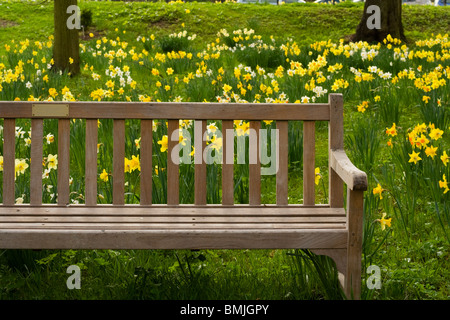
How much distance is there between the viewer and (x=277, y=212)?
292 centimetres

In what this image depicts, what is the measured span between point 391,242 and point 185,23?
9.24 m

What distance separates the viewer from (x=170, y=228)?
263 cm

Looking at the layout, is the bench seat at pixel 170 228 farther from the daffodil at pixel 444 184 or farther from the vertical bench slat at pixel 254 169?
the daffodil at pixel 444 184

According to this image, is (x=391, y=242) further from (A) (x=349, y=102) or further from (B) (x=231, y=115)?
(A) (x=349, y=102)

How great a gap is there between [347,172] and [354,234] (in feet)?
0.80

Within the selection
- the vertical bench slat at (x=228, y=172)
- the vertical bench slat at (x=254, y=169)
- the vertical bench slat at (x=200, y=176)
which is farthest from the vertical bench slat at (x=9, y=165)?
the vertical bench slat at (x=254, y=169)

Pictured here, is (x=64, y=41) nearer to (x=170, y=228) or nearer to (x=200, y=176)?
(x=200, y=176)

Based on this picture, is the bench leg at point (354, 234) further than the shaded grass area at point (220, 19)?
No

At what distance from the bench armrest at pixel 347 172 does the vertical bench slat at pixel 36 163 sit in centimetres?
135

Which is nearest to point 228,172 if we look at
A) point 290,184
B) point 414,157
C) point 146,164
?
point 146,164

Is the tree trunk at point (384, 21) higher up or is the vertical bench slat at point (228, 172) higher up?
the tree trunk at point (384, 21)

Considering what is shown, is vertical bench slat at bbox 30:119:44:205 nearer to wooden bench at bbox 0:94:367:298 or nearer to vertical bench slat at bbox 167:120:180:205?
wooden bench at bbox 0:94:367:298

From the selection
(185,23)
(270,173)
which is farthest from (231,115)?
(185,23)

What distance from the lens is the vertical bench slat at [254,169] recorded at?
3.05m
